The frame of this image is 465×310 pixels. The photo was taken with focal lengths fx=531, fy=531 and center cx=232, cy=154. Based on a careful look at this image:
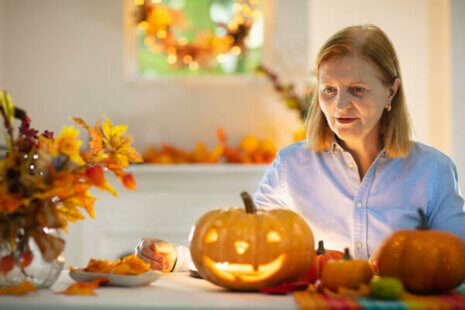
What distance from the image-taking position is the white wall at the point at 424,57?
2.62m

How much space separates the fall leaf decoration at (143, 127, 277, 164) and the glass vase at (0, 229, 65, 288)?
7.16 feet

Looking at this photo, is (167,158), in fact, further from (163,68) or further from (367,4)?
(367,4)

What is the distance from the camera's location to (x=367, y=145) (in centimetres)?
141

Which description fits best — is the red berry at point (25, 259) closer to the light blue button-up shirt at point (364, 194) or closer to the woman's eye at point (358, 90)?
the light blue button-up shirt at point (364, 194)

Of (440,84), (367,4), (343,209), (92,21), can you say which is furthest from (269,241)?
(92,21)

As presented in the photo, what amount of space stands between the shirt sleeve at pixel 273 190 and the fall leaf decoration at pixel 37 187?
1.97 feet

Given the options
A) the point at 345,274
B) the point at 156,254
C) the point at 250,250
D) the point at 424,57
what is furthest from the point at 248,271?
the point at 424,57

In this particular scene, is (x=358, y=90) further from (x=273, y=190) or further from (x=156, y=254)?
(x=156, y=254)

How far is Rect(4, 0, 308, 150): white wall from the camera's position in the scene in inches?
127

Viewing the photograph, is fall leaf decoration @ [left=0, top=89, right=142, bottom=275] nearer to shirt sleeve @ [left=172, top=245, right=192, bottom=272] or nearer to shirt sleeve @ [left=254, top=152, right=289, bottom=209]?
shirt sleeve @ [left=172, top=245, right=192, bottom=272]

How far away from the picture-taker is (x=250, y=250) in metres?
0.94

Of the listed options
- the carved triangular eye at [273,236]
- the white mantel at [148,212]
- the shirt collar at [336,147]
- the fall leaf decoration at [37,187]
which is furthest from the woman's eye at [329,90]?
the white mantel at [148,212]

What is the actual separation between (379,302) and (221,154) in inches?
92.1

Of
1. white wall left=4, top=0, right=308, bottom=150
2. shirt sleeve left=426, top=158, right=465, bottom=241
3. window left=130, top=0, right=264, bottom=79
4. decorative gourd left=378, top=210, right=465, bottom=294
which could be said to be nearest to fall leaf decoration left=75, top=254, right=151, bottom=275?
decorative gourd left=378, top=210, right=465, bottom=294
